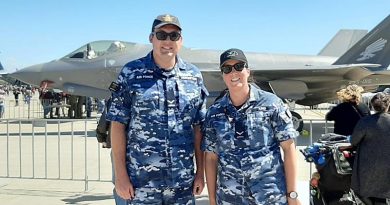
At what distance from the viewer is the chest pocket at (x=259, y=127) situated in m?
2.47

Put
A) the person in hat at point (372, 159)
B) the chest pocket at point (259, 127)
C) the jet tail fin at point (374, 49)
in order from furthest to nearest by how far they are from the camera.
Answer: the jet tail fin at point (374, 49)
the person in hat at point (372, 159)
the chest pocket at point (259, 127)

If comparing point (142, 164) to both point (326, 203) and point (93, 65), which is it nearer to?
point (326, 203)

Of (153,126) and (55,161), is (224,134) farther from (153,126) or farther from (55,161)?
(55,161)

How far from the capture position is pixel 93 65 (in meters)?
14.3

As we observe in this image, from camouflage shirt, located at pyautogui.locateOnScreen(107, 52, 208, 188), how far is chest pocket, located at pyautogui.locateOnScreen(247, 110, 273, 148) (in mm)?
467

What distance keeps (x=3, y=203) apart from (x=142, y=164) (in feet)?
11.7

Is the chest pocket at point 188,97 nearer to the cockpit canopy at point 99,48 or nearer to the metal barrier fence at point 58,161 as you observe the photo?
the metal barrier fence at point 58,161

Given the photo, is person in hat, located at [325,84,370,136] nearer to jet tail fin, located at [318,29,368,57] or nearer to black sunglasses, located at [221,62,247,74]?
black sunglasses, located at [221,62,247,74]

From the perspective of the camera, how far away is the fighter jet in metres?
14.4

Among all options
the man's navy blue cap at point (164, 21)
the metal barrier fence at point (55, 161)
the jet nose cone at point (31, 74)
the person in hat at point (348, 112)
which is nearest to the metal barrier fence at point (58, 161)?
the metal barrier fence at point (55, 161)

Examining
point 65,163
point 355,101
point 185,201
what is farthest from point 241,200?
point 65,163

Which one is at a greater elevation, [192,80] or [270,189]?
[192,80]

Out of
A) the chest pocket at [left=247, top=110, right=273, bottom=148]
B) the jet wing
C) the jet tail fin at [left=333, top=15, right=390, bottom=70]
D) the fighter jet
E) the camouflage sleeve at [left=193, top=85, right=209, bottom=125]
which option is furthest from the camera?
the jet tail fin at [left=333, top=15, right=390, bottom=70]

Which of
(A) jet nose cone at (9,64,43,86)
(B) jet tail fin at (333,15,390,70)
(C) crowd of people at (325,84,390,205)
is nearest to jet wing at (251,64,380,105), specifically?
(B) jet tail fin at (333,15,390,70)
